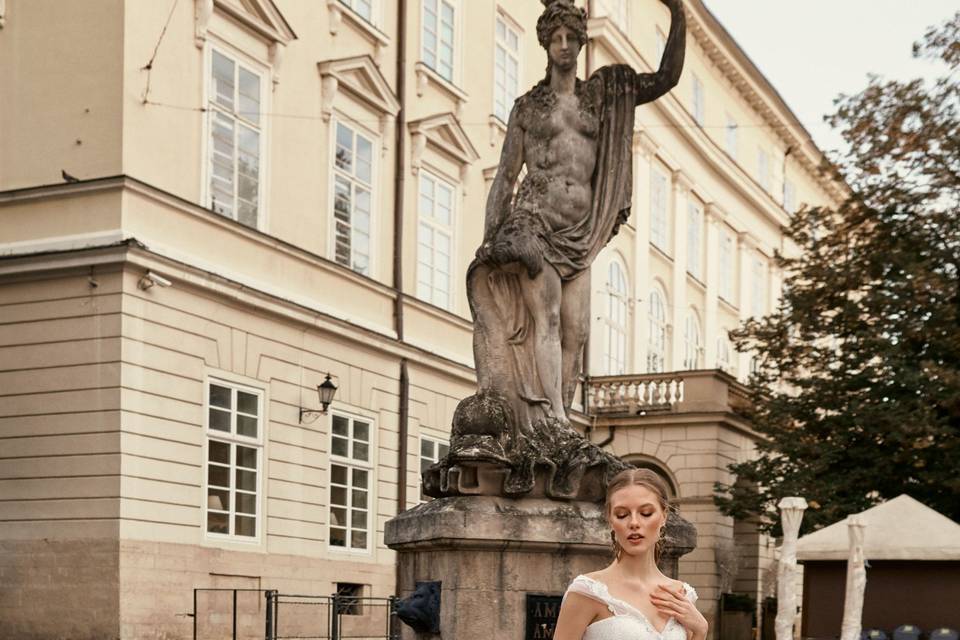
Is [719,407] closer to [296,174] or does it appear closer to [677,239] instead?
[677,239]

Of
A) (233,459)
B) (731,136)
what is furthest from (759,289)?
(233,459)

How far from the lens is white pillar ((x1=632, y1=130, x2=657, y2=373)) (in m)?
40.1

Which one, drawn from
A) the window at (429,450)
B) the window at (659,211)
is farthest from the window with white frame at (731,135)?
the window at (429,450)

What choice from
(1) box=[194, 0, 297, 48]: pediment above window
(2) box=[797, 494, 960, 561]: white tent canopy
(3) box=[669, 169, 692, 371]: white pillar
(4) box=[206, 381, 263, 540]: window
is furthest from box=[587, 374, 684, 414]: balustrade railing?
(2) box=[797, 494, 960, 561]: white tent canopy

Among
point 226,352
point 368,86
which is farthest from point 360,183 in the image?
point 226,352

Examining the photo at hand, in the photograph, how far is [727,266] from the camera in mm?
48438

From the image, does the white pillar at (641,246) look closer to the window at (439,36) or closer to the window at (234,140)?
the window at (439,36)

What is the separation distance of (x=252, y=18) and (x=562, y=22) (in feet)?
44.8

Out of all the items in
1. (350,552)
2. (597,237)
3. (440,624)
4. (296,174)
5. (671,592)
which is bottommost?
(350,552)

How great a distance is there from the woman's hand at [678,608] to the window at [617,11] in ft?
114

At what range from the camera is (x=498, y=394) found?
9547 millimetres

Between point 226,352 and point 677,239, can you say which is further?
point 677,239

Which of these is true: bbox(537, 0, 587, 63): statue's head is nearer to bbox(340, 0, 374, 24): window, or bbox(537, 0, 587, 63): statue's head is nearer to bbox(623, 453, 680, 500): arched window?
bbox(340, 0, 374, 24): window

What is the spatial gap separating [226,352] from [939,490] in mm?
11777
